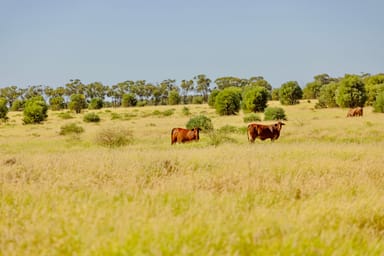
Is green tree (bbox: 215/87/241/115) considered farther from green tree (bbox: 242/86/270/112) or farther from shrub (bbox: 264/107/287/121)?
shrub (bbox: 264/107/287/121)

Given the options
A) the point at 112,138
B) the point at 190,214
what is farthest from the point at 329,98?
the point at 190,214

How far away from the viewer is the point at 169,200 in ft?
14.5

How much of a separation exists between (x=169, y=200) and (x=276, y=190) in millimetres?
1790

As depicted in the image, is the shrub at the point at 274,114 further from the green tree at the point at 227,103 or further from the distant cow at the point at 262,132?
the distant cow at the point at 262,132

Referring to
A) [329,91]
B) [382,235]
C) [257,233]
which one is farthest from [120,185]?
[329,91]

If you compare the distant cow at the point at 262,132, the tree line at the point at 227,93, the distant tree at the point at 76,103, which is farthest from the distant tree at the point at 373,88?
the distant tree at the point at 76,103

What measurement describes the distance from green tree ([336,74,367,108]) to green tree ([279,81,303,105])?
19232 millimetres

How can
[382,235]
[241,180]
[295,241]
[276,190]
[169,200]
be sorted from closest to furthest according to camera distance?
[295,241], [382,235], [169,200], [276,190], [241,180]

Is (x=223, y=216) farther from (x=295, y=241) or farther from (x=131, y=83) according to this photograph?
(x=131, y=83)

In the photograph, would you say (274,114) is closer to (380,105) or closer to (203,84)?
(380,105)

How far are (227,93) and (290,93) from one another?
25.3 m

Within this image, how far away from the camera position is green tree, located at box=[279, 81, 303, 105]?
84062mm

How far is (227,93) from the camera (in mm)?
64188

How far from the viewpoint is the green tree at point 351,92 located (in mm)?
62688
